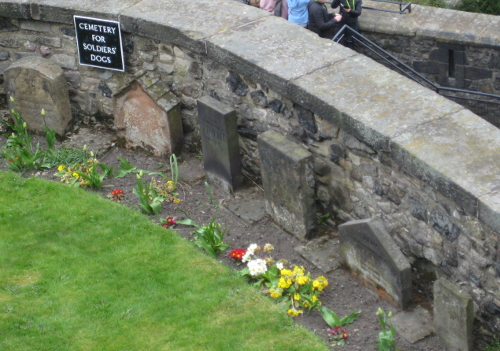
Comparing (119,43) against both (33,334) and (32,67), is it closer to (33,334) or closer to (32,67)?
(32,67)

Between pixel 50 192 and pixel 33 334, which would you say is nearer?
pixel 33 334

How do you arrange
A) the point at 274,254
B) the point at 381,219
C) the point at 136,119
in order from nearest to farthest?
the point at 381,219
the point at 274,254
the point at 136,119

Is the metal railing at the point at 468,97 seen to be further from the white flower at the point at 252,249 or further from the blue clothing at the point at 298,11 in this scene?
the white flower at the point at 252,249

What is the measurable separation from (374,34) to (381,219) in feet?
12.0

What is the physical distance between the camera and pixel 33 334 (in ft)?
17.0

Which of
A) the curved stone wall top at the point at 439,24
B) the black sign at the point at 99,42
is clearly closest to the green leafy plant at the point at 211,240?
the black sign at the point at 99,42

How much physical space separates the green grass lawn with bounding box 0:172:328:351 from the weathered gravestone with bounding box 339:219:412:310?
69 cm

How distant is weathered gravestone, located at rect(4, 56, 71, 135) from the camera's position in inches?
300

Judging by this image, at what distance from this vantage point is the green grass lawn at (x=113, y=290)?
16.8 feet

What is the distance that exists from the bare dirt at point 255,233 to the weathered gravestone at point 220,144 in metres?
0.15

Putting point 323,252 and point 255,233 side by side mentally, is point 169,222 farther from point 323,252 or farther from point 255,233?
point 323,252

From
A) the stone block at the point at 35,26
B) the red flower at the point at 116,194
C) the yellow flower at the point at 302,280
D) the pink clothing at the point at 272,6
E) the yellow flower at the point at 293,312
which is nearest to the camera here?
the yellow flower at the point at 293,312

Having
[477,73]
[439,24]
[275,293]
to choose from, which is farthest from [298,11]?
[275,293]

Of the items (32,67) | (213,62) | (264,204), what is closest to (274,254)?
(264,204)
